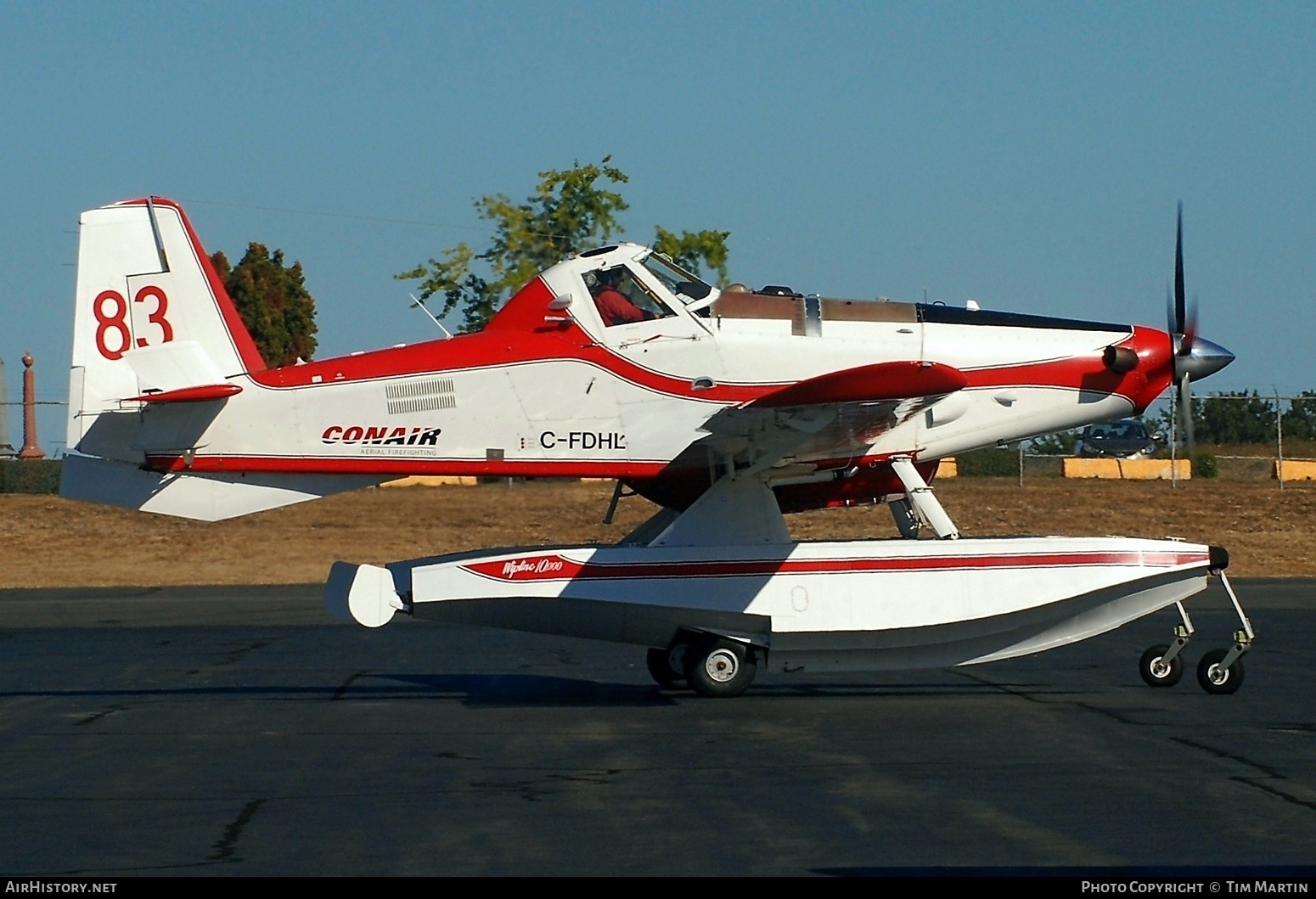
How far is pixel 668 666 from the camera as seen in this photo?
1296 cm

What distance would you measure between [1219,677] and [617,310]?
5654mm

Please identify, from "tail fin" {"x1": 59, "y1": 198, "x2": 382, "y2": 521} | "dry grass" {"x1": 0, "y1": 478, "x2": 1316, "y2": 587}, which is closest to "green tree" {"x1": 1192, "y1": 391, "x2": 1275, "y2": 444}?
"dry grass" {"x1": 0, "y1": 478, "x2": 1316, "y2": 587}

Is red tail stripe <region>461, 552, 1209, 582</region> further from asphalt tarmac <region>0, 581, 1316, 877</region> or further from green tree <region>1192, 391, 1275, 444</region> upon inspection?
green tree <region>1192, 391, 1275, 444</region>

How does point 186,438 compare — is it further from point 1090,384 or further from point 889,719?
point 1090,384

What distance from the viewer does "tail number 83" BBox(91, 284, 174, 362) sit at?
12.6 metres

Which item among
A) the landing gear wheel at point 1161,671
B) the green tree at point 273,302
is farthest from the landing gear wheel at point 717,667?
the green tree at point 273,302

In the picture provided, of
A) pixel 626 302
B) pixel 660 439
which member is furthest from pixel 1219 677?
pixel 626 302

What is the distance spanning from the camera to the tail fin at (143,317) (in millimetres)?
12617

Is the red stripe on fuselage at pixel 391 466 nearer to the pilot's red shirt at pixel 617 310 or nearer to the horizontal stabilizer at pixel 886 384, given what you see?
the pilot's red shirt at pixel 617 310

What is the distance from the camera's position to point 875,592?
1221 cm

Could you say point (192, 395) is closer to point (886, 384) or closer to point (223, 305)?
point (223, 305)

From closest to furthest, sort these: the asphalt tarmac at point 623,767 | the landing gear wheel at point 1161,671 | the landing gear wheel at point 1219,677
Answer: the asphalt tarmac at point 623,767 < the landing gear wheel at point 1219,677 < the landing gear wheel at point 1161,671

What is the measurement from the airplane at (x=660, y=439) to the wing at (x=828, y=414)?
5 centimetres

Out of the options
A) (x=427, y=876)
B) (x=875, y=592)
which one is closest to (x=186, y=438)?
(x=875, y=592)
